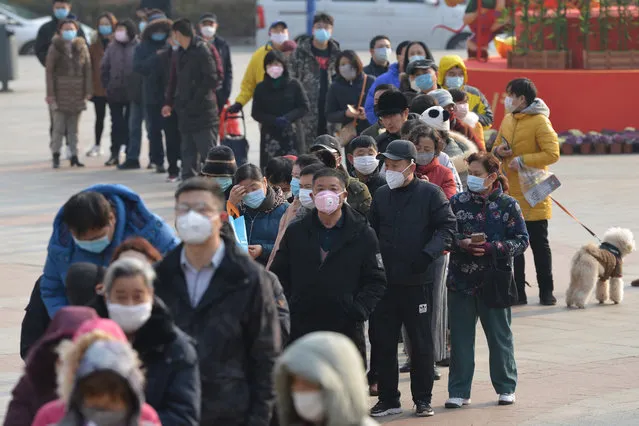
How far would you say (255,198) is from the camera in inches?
332

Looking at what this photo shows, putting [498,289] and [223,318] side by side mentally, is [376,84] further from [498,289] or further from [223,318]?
[223,318]

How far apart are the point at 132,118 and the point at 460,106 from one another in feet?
25.6

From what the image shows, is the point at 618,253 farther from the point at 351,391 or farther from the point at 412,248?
the point at 351,391

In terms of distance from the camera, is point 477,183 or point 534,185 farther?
point 534,185

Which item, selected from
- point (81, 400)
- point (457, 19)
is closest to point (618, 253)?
point (81, 400)

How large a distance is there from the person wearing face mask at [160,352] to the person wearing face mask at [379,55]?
10.9 metres

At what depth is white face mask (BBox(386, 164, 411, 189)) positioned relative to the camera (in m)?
8.44

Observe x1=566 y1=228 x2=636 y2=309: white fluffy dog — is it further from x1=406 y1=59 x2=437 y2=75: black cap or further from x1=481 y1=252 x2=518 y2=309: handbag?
x1=481 y1=252 x2=518 y2=309: handbag

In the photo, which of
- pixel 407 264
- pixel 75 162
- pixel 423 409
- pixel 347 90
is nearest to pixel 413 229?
pixel 407 264

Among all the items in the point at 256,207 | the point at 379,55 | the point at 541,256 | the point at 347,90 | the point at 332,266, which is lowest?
the point at 541,256

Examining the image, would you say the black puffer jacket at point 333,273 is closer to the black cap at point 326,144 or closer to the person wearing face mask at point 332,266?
the person wearing face mask at point 332,266

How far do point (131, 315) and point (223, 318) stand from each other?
0.51 metres

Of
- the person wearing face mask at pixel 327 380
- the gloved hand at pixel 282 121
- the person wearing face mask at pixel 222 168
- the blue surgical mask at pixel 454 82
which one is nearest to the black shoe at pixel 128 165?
the gloved hand at pixel 282 121

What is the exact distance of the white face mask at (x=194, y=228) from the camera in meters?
5.38
